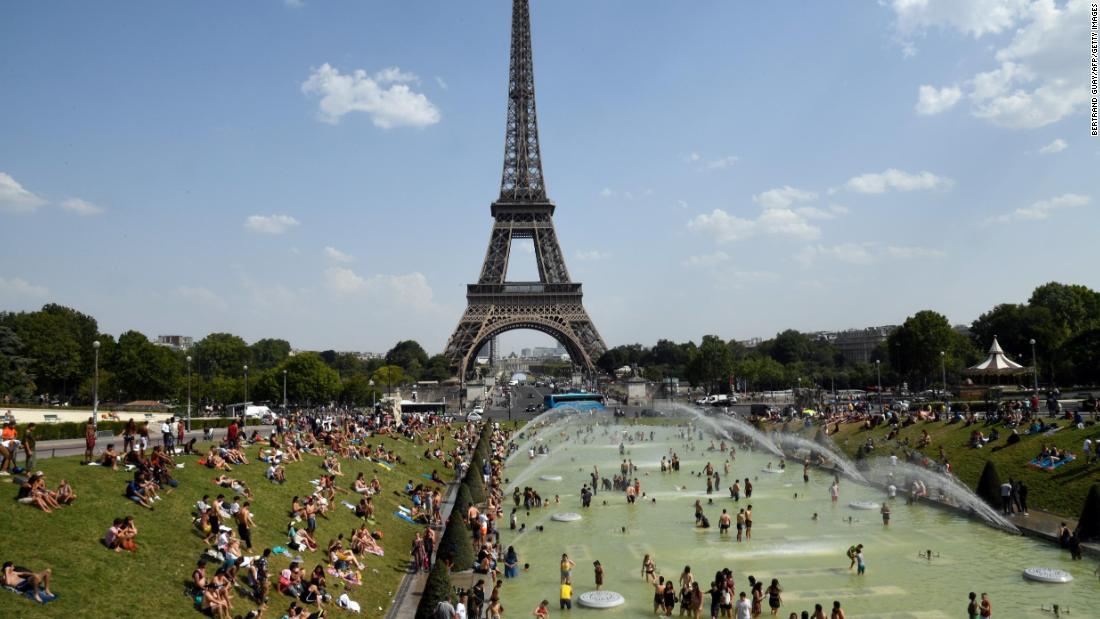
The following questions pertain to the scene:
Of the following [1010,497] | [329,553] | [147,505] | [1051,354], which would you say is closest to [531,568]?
[329,553]

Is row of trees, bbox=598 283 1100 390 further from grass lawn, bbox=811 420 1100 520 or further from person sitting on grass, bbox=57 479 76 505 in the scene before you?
person sitting on grass, bbox=57 479 76 505

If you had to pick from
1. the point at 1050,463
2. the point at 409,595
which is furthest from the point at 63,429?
the point at 1050,463

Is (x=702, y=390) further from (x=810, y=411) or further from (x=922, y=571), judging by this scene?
(x=922, y=571)

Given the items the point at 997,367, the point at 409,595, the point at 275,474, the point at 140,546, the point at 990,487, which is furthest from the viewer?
the point at 997,367

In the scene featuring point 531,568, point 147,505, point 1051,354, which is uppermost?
point 1051,354

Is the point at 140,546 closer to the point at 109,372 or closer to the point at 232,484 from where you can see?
the point at 232,484

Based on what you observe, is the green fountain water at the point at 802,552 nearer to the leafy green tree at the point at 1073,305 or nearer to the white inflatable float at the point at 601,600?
the white inflatable float at the point at 601,600

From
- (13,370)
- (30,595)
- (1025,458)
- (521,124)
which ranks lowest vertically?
(30,595)
